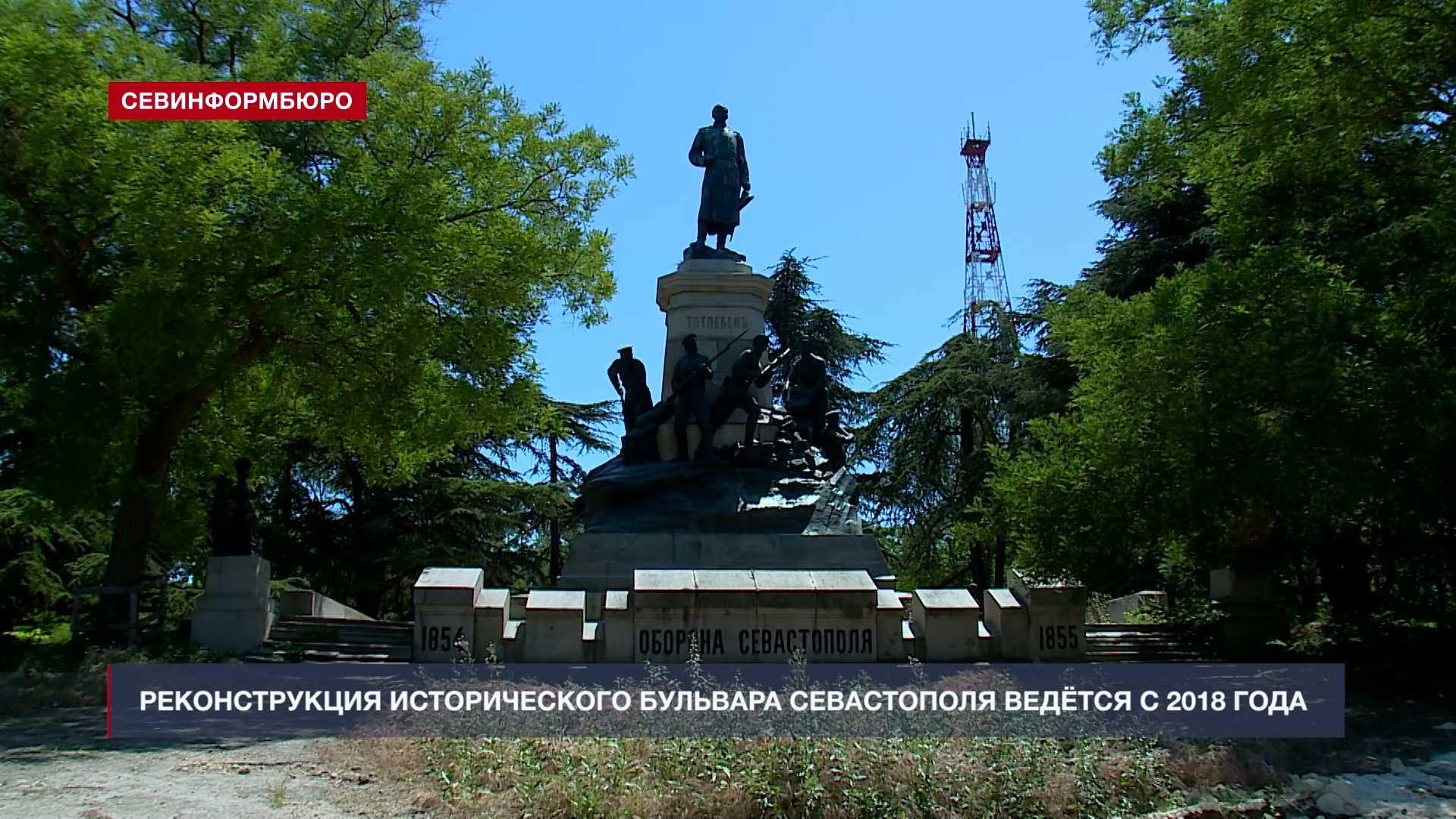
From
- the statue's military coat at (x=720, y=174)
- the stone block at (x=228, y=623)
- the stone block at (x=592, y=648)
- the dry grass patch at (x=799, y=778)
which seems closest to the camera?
the dry grass patch at (x=799, y=778)

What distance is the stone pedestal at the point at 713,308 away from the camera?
20.7m

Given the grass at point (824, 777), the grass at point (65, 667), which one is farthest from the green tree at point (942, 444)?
the grass at point (824, 777)

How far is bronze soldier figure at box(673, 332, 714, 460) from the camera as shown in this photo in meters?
18.9

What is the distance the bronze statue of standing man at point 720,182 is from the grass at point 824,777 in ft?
45.4

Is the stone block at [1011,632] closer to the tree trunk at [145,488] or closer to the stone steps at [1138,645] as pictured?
the stone steps at [1138,645]

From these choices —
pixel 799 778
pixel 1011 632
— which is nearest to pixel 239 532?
pixel 1011 632

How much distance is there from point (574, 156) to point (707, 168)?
290 centimetres

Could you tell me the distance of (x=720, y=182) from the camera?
21.9 metres

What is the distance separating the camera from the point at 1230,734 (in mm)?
9586

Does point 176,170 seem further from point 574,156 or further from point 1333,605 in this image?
point 1333,605

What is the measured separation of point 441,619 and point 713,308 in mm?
8878

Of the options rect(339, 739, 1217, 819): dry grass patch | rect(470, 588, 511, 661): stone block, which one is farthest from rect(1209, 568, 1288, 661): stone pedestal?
rect(470, 588, 511, 661): stone block

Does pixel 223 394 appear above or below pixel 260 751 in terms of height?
above

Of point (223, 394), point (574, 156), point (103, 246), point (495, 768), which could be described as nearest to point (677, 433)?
point (574, 156)
